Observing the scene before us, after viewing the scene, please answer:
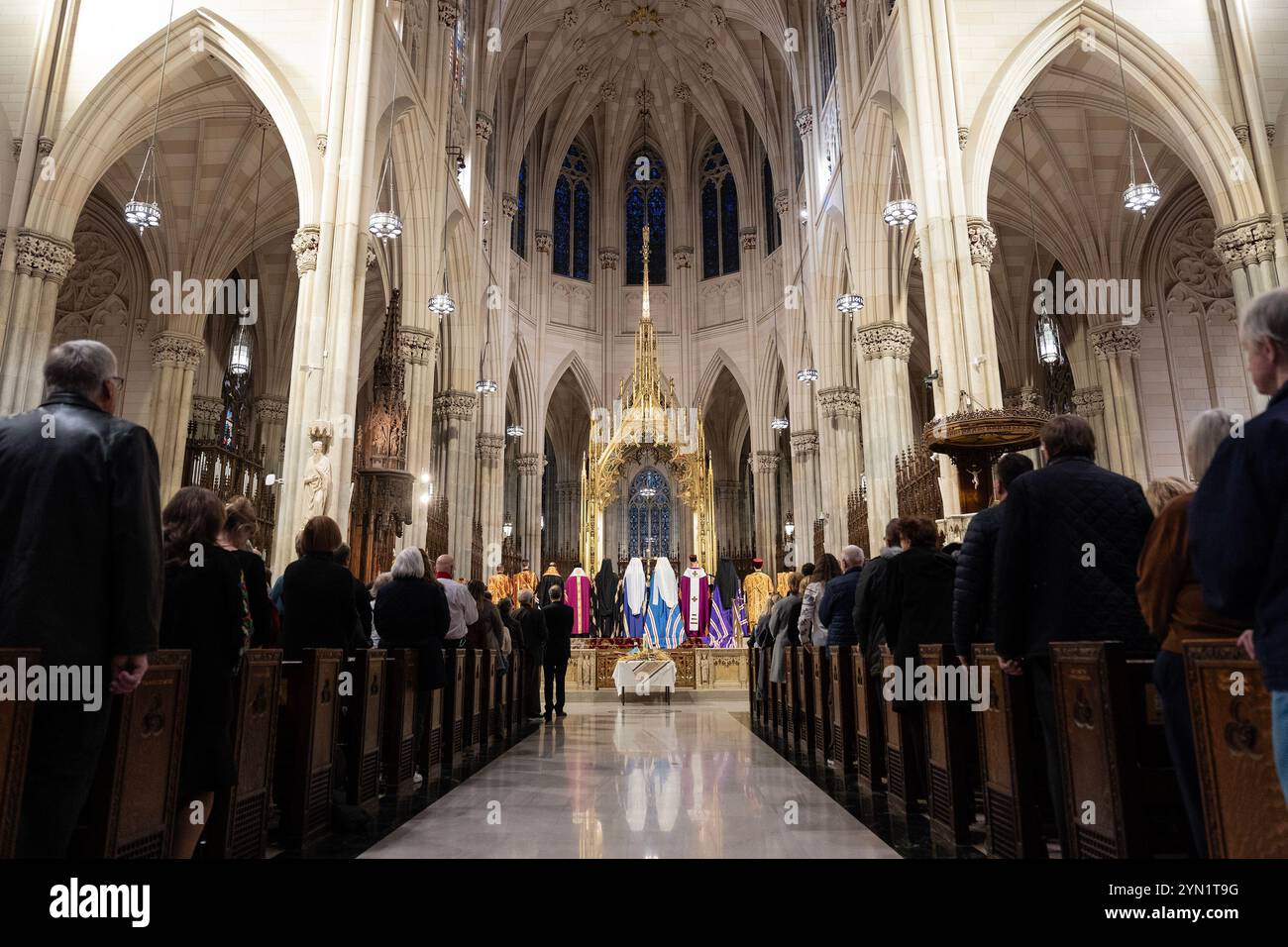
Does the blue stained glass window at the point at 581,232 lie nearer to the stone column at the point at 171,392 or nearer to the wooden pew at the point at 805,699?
the stone column at the point at 171,392

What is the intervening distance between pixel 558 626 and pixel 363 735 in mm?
5815

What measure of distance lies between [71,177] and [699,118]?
854 inches

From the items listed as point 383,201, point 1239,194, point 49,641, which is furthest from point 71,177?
point 1239,194

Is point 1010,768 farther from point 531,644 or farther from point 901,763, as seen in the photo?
point 531,644

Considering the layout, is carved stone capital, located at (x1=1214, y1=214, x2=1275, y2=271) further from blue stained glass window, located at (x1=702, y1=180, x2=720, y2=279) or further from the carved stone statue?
blue stained glass window, located at (x1=702, y1=180, x2=720, y2=279)

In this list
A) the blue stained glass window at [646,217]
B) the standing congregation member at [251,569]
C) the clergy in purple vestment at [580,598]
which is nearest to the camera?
the standing congregation member at [251,569]

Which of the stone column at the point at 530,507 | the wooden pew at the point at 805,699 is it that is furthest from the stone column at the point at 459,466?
the wooden pew at the point at 805,699

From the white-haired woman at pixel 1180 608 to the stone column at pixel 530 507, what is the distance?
23.3 metres

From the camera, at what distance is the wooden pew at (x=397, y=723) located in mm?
5141

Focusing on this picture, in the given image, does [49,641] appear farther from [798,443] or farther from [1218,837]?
[798,443]

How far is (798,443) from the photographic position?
2242cm

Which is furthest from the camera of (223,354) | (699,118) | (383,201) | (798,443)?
(699,118)

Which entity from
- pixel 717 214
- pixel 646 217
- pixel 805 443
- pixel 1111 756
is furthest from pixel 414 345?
pixel 717 214

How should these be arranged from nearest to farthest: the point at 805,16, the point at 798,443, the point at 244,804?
the point at 244,804, the point at 805,16, the point at 798,443
